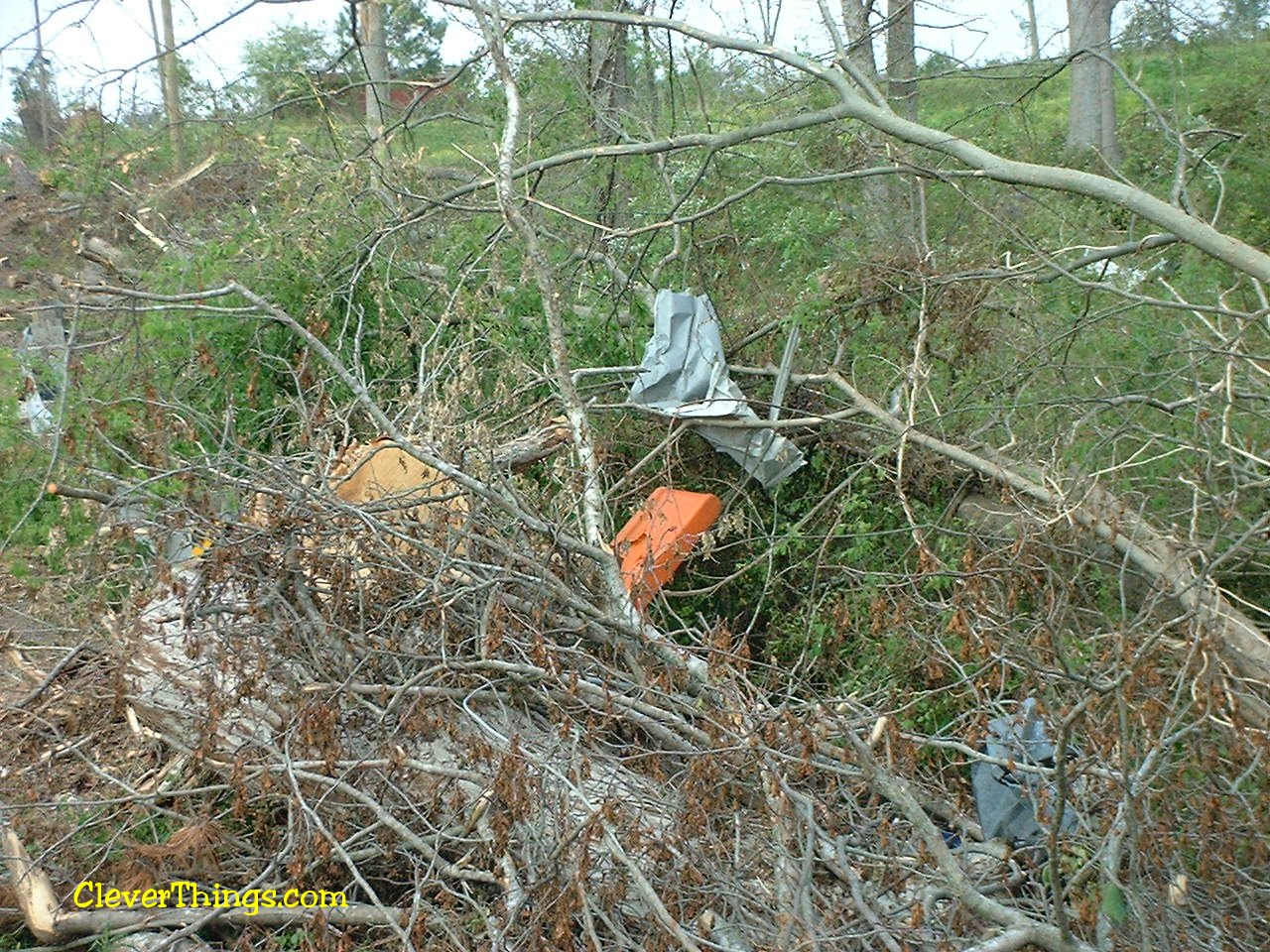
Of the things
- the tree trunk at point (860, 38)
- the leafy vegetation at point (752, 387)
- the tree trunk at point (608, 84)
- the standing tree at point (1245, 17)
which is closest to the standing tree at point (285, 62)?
the leafy vegetation at point (752, 387)

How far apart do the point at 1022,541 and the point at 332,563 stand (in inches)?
93.2

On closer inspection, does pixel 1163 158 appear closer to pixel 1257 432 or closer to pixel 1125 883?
pixel 1257 432

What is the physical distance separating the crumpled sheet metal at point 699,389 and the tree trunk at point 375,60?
2035mm

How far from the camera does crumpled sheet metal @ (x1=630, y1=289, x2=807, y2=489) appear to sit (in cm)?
584

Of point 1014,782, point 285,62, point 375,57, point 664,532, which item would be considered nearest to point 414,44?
point 375,57

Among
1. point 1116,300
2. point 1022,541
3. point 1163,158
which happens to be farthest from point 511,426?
point 1163,158

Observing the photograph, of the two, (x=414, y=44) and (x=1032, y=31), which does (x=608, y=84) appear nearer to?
(x=1032, y=31)

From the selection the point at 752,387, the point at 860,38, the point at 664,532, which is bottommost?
the point at 664,532

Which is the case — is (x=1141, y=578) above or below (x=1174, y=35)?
below

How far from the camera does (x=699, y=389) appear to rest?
231 inches

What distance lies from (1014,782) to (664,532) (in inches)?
70.0

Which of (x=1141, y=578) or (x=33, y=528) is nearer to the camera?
(x=1141, y=578)

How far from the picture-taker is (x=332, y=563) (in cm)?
416

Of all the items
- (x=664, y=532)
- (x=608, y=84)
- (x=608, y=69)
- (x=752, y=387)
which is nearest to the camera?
(x=664, y=532)
